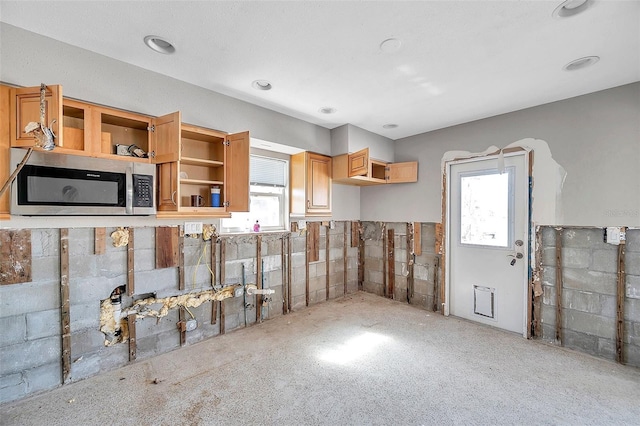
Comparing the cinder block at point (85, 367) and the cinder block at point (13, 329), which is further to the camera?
the cinder block at point (85, 367)

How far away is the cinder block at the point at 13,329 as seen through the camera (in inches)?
77.4

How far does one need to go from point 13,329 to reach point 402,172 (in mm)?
4353

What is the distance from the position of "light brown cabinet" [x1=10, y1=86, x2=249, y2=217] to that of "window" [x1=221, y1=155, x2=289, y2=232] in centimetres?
60

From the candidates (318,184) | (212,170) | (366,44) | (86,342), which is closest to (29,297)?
(86,342)

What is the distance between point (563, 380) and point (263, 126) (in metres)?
3.75

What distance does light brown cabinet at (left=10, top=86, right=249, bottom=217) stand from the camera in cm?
187

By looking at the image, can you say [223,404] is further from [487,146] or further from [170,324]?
[487,146]

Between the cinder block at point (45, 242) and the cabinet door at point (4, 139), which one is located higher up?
the cabinet door at point (4, 139)

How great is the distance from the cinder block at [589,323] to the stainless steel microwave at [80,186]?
422 cm

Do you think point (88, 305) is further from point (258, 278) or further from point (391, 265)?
point (391, 265)

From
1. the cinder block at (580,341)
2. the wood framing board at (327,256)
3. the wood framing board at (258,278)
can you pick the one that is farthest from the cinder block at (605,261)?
the wood framing board at (258,278)

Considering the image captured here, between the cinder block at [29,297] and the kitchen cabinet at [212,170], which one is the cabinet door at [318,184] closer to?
the kitchen cabinet at [212,170]

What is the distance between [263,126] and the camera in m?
3.26

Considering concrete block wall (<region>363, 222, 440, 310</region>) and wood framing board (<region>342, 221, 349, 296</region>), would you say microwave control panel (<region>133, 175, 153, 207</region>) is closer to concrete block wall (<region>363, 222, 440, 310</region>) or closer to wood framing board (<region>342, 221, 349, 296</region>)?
wood framing board (<region>342, 221, 349, 296</region>)
